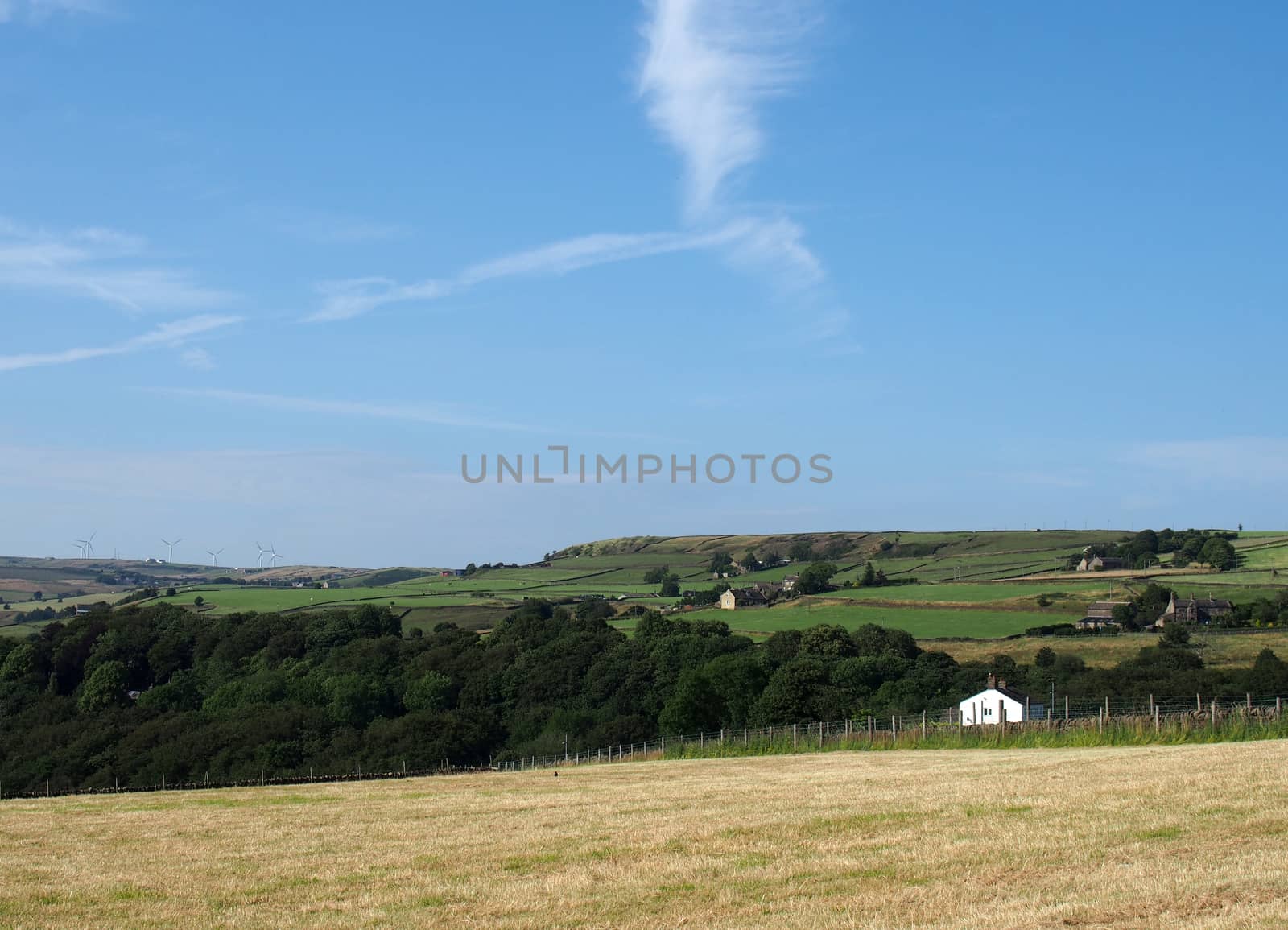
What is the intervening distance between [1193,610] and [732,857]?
118m

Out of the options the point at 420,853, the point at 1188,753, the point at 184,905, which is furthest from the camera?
the point at 1188,753

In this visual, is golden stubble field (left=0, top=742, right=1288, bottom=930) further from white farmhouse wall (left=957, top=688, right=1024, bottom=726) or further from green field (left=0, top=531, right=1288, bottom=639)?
green field (left=0, top=531, right=1288, bottom=639)

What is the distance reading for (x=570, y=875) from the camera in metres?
18.7

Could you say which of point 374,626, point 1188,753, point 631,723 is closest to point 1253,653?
point 631,723

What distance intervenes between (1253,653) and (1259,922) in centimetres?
10129

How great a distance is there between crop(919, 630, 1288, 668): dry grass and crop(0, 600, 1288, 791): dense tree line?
144 inches

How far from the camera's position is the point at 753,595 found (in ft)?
543

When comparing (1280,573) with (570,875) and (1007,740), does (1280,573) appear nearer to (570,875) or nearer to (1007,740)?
(1007,740)

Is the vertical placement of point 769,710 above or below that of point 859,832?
below

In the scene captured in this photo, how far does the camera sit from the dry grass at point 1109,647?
103m

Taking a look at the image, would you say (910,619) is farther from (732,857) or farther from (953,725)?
(732,857)

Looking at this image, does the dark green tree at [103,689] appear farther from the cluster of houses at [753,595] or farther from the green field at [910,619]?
the cluster of houses at [753,595]

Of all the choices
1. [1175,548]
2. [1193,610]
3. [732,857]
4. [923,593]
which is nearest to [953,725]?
[732,857]

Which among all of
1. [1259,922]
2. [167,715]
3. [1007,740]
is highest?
[1259,922]
